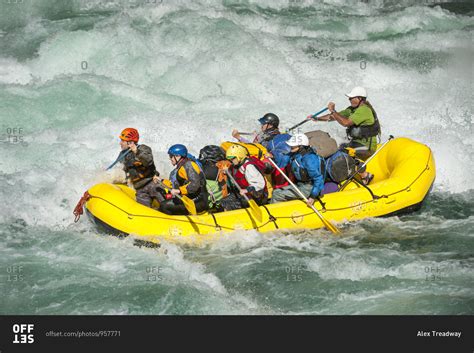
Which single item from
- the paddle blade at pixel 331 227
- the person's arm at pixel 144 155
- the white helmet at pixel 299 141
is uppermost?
the white helmet at pixel 299 141

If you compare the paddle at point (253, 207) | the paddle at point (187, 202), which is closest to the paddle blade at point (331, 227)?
the paddle at point (253, 207)

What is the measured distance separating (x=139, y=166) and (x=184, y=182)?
809mm

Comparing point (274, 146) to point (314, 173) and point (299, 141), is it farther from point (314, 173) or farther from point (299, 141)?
point (314, 173)

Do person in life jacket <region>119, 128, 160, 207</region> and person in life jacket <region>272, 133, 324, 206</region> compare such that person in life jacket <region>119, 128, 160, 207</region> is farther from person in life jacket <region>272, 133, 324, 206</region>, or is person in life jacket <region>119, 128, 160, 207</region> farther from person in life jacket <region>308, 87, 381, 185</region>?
person in life jacket <region>308, 87, 381, 185</region>

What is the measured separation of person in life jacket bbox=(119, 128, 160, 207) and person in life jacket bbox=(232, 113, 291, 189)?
4.87 feet

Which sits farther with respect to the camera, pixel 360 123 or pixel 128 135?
pixel 360 123

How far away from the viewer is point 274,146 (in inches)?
393

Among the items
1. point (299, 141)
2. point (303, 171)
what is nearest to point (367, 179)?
point (303, 171)

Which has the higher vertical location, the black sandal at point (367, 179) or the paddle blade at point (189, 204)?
the black sandal at point (367, 179)

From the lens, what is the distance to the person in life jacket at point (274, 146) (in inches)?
378

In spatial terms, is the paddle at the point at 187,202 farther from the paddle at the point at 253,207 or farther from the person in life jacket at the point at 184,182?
the paddle at the point at 253,207

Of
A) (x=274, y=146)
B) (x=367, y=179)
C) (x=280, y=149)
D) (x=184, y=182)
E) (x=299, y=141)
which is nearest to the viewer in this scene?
(x=184, y=182)

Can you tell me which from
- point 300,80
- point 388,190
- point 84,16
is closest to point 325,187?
point 388,190

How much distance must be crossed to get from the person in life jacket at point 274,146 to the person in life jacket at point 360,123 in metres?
0.86
